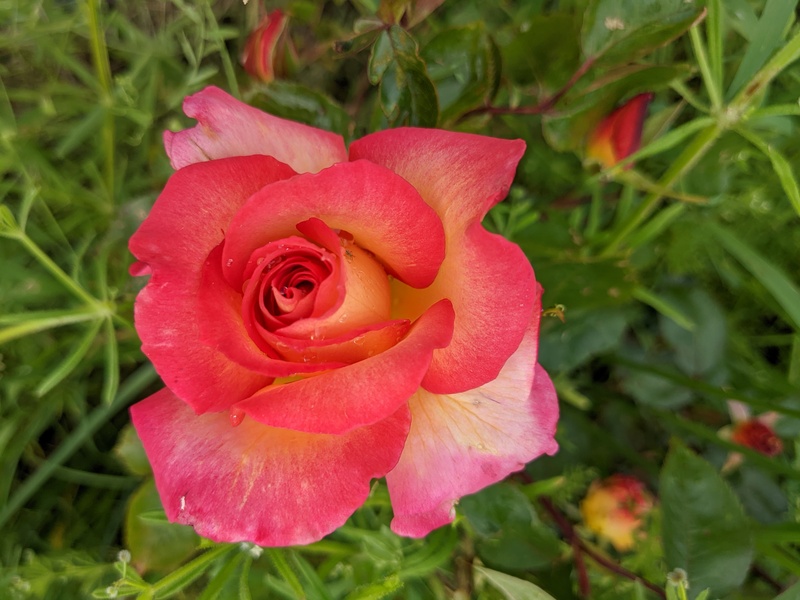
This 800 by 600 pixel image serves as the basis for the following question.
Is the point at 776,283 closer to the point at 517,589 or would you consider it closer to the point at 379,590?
the point at 517,589

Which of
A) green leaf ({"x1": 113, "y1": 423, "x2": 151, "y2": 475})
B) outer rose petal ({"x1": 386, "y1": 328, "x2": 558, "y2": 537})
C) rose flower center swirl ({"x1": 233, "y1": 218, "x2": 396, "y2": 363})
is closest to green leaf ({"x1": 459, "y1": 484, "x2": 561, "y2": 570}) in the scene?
outer rose petal ({"x1": 386, "y1": 328, "x2": 558, "y2": 537})

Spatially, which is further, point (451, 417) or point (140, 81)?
point (140, 81)

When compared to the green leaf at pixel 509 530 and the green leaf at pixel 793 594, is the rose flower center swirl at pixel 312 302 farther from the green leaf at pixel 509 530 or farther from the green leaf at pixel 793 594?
the green leaf at pixel 793 594

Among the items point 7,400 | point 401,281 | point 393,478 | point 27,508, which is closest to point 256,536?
point 393,478

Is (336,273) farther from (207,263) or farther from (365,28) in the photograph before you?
(365,28)

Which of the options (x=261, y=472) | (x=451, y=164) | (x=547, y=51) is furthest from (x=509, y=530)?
(x=547, y=51)

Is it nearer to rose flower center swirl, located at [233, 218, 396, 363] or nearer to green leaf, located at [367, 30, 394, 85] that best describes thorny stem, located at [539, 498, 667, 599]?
rose flower center swirl, located at [233, 218, 396, 363]
